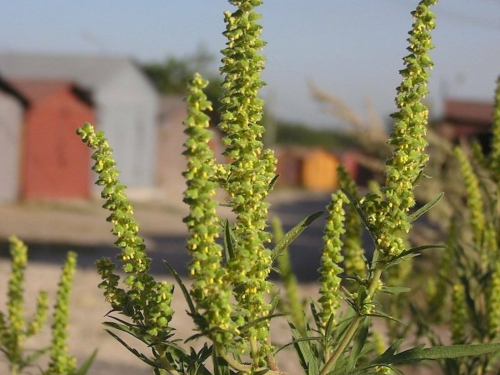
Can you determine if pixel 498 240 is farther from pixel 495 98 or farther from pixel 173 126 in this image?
pixel 173 126

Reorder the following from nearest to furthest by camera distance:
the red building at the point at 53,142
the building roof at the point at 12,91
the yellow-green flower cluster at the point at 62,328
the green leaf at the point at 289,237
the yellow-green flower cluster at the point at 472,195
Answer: the green leaf at the point at 289,237 → the yellow-green flower cluster at the point at 62,328 → the yellow-green flower cluster at the point at 472,195 → the building roof at the point at 12,91 → the red building at the point at 53,142

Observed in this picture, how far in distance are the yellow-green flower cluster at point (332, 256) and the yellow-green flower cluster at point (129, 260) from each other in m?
0.34

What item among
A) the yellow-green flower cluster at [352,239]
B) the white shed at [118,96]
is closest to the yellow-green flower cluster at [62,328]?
the yellow-green flower cluster at [352,239]

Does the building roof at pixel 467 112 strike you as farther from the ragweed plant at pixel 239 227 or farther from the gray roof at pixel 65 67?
the ragweed plant at pixel 239 227

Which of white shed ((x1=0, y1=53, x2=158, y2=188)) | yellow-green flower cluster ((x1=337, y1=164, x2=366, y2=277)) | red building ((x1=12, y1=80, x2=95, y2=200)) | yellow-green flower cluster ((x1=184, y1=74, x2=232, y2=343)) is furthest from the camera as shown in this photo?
white shed ((x1=0, y1=53, x2=158, y2=188))

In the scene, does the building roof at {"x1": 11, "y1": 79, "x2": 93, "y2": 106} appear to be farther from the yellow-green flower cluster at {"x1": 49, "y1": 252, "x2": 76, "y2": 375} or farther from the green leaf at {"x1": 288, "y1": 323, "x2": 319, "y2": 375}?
the green leaf at {"x1": 288, "y1": 323, "x2": 319, "y2": 375}

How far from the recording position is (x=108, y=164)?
135 centimetres

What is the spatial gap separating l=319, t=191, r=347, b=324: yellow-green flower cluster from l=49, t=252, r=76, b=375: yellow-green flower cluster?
2.44ft

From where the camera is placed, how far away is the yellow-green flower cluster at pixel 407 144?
1400 mm

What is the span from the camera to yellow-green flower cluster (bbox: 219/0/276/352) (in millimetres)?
1316

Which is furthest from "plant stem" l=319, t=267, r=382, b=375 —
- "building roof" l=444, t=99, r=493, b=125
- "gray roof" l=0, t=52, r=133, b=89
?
"gray roof" l=0, t=52, r=133, b=89

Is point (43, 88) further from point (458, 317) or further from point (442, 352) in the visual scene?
point (442, 352)

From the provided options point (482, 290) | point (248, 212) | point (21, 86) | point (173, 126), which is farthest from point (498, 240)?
point (173, 126)

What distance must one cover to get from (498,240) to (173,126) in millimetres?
30879
